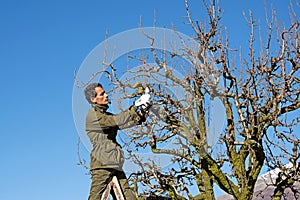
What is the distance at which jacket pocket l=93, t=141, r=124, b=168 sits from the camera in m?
4.87

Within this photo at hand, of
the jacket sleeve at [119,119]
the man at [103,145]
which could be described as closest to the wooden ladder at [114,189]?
the man at [103,145]

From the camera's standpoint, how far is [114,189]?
5098 millimetres

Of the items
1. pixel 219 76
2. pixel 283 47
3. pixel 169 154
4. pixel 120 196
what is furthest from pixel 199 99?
pixel 120 196

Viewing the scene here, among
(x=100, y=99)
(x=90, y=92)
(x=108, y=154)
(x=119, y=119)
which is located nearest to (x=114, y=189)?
(x=108, y=154)

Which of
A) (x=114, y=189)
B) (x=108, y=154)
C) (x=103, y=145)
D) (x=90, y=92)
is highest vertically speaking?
(x=90, y=92)

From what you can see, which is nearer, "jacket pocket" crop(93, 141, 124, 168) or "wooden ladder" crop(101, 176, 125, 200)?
"jacket pocket" crop(93, 141, 124, 168)

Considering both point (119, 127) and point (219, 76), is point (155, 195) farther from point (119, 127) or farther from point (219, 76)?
point (119, 127)

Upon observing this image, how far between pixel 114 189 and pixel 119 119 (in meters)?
0.97

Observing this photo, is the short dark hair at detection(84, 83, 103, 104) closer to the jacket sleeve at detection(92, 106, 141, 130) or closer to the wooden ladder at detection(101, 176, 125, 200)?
the jacket sleeve at detection(92, 106, 141, 130)

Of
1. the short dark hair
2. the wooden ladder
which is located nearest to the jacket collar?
the short dark hair

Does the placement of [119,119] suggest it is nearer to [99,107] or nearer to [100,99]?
[99,107]

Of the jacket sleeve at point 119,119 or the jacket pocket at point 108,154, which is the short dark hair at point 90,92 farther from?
the jacket pocket at point 108,154

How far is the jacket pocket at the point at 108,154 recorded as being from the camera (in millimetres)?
4871

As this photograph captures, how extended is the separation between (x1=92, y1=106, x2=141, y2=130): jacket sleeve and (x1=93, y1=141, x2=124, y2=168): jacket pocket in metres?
0.22
